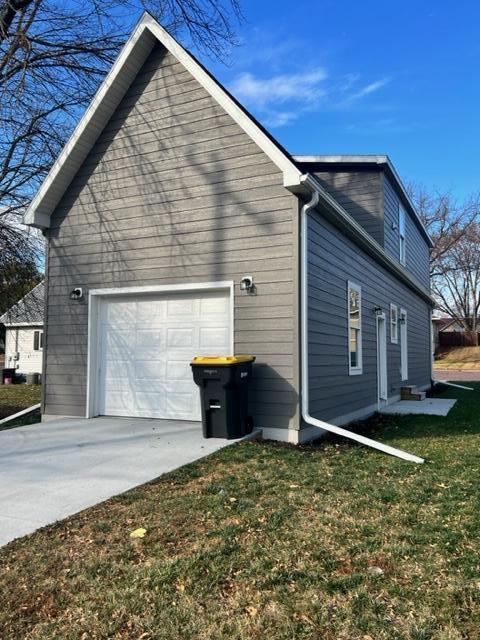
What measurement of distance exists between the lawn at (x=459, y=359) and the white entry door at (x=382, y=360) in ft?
85.3

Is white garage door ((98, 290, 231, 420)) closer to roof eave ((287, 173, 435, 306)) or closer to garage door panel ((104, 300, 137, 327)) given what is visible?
garage door panel ((104, 300, 137, 327))

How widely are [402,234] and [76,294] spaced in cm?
981

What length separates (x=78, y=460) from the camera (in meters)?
5.78

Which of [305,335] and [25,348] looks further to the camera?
[25,348]

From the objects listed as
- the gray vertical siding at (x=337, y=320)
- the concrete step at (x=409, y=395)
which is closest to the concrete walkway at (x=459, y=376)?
the concrete step at (x=409, y=395)

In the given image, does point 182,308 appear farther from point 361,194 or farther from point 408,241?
point 408,241

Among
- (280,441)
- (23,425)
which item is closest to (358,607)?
(280,441)

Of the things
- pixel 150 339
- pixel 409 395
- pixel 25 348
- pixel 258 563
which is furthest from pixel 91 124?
pixel 25 348

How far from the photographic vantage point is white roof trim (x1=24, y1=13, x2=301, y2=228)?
285 inches

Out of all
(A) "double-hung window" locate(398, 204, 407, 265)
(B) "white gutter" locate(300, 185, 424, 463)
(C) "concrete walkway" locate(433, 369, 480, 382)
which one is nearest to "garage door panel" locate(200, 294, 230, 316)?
(B) "white gutter" locate(300, 185, 424, 463)

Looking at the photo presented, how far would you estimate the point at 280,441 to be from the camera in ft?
22.4

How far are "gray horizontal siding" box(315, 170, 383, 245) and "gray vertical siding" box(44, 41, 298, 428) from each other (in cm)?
528

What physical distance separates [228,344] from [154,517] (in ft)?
12.6

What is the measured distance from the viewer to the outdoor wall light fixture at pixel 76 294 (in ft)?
28.6
